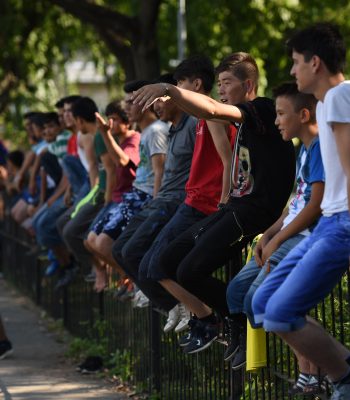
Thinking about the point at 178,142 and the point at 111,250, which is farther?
the point at 111,250

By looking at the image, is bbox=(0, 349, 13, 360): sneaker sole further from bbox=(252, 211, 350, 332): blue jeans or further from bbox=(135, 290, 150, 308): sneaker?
bbox=(252, 211, 350, 332): blue jeans

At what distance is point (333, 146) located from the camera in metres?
5.30

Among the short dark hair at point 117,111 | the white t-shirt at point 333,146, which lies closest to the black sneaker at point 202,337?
the white t-shirt at point 333,146

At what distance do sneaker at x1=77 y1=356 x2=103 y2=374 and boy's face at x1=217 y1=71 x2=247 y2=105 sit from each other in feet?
13.9

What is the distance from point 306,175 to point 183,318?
91.0 inches

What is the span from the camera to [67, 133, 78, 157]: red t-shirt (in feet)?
38.3

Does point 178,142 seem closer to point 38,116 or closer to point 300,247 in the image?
point 300,247

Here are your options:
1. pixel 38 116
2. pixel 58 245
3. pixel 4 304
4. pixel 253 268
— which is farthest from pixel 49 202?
pixel 253 268

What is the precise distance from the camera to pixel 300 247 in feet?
18.0

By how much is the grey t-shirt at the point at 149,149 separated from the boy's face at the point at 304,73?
3353 millimetres

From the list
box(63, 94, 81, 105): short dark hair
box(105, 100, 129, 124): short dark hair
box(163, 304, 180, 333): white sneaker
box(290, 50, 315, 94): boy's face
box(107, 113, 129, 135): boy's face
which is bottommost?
box(163, 304, 180, 333): white sneaker

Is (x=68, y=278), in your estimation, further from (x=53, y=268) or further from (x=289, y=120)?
(x=289, y=120)

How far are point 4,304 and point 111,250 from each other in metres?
7.23

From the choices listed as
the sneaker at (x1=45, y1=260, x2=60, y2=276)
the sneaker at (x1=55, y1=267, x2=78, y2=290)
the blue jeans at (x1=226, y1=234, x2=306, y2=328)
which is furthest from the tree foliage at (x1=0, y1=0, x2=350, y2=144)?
the blue jeans at (x1=226, y1=234, x2=306, y2=328)
